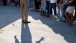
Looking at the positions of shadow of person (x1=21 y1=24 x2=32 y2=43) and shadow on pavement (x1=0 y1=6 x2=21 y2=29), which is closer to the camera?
shadow of person (x1=21 y1=24 x2=32 y2=43)

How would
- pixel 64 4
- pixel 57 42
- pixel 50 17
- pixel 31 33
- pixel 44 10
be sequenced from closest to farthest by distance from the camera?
pixel 57 42, pixel 31 33, pixel 64 4, pixel 50 17, pixel 44 10

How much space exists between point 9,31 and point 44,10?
14.8ft

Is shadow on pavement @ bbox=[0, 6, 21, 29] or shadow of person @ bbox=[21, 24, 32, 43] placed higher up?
shadow on pavement @ bbox=[0, 6, 21, 29]

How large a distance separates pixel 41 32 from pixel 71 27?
1.57 m

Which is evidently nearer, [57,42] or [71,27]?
[57,42]

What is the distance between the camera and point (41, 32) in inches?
313

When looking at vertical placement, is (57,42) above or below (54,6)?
below

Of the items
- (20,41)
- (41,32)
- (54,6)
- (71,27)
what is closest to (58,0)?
(54,6)

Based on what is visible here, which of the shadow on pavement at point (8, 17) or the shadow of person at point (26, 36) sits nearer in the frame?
the shadow of person at point (26, 36)

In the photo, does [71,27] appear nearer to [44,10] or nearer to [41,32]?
[41,32]

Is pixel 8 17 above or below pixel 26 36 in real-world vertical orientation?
above

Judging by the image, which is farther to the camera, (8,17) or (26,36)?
(8,17)

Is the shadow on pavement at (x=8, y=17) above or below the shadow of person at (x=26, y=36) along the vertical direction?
above

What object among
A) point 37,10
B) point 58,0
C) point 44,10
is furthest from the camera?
point 37,10
